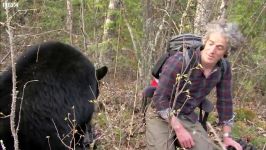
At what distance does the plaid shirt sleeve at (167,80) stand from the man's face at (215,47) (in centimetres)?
27

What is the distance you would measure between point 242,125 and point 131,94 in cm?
185

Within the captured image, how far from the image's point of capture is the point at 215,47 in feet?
13.9

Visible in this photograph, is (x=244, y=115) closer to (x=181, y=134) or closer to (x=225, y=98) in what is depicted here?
(x=225, y=98)

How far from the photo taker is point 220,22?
4.39 metres

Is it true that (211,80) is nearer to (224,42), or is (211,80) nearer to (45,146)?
(224,42)

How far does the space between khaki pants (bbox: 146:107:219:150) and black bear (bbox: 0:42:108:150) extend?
26.6 inches


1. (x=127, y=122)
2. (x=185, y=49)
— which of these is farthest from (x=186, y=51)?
(x=127, y=122)

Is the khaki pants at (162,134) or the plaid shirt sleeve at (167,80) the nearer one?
the plaid shirt sleeve at (167,80)

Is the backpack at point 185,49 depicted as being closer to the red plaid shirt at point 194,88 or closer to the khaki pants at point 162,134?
the red plaid shirt at point 194,88

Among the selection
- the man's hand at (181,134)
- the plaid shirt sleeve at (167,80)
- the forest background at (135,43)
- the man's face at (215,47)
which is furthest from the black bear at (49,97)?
the man's face at (215,47)

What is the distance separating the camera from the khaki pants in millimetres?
4594

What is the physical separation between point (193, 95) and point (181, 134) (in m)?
0.46

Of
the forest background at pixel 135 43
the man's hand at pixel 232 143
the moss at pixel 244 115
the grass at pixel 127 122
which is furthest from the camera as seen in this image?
the moss at pixel 244 115

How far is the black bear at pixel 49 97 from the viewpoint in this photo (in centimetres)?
377
